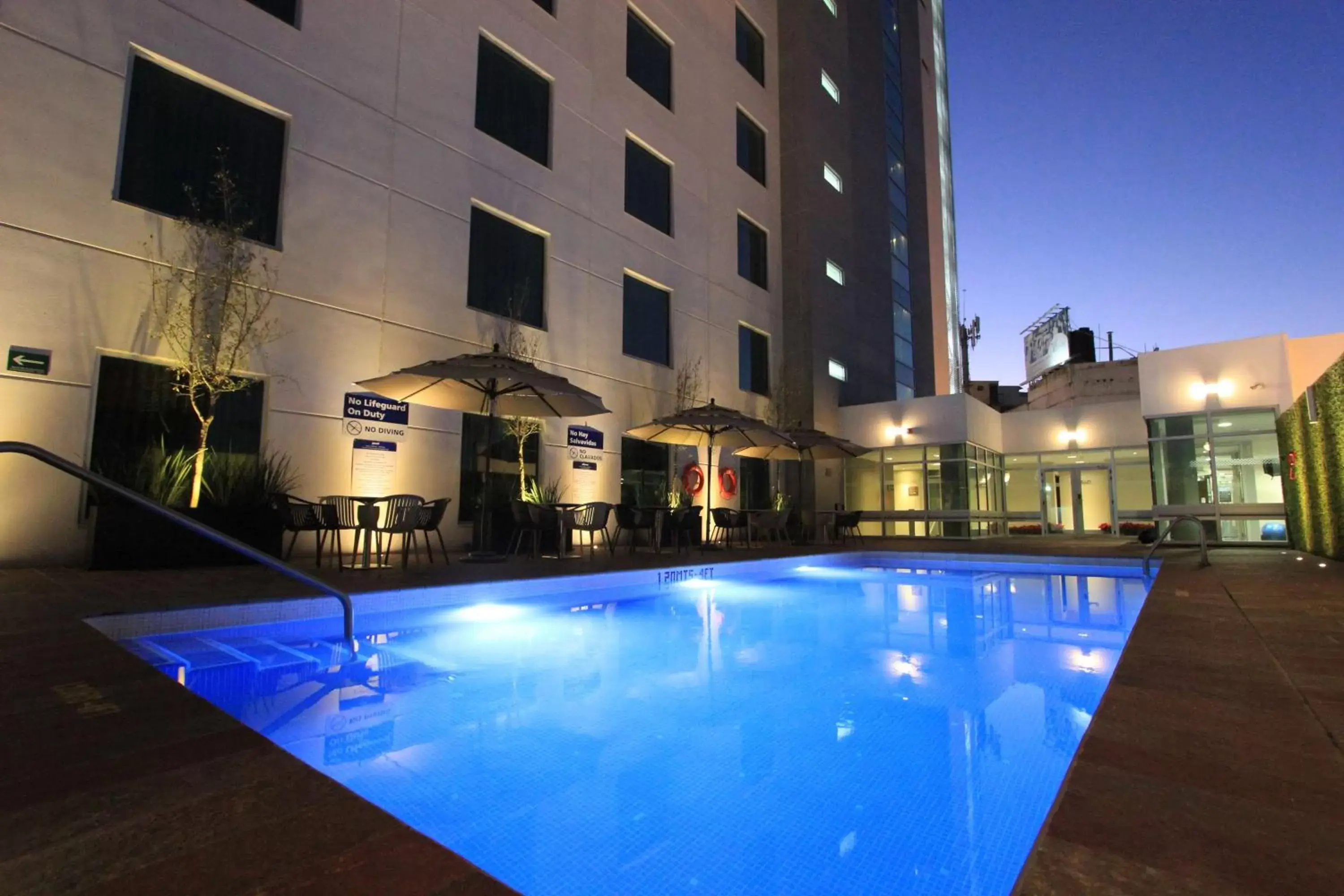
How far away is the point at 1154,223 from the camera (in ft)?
130

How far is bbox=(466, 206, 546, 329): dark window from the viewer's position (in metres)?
9.40

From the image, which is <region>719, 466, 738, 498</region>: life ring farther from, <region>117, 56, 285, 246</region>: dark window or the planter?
<region>117, 56, 285, 246</region>: dark window

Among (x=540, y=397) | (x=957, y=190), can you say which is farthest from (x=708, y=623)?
(x=957, y=190)

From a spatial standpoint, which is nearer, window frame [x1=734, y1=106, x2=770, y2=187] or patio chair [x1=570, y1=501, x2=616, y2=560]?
patio chair [x1=570, y1=501, x2=616, y2=560]

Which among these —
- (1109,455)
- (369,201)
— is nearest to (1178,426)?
(1109,455)

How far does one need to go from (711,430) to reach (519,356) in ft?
9.82

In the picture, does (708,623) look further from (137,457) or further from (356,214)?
(356,214)

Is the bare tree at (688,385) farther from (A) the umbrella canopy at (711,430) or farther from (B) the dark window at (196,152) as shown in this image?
(B) the dark window at (196,152)

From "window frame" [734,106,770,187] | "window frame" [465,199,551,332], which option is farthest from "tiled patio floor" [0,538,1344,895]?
"window frame" [734,106,770,187]

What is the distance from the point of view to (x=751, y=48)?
15.7 metres

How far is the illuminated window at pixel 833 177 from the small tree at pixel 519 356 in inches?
402

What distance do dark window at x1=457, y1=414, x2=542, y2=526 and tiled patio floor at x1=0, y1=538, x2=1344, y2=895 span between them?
586 centimetres

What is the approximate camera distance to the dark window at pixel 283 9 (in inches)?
293

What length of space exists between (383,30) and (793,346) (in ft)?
32.6
